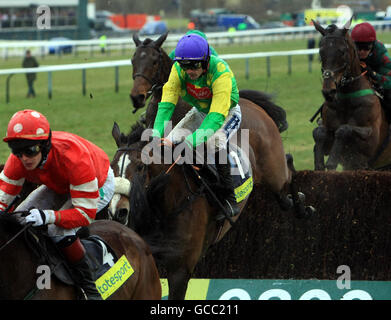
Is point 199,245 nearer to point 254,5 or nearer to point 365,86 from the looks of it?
point 365,86

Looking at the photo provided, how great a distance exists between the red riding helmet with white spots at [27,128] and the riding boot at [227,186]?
6.81ft

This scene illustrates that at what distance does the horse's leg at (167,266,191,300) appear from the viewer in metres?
4.95

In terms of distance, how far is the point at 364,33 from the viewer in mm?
7395

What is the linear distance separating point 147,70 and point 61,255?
124 inches

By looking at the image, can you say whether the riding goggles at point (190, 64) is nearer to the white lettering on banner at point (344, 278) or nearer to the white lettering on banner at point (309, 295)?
the white lettering on banner at point (309, 295)

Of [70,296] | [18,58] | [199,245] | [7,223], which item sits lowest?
[18,58]

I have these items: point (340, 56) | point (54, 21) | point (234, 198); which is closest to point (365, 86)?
point (340, 56)

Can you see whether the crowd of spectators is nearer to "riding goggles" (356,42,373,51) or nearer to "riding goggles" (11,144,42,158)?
"riding goggles" (356,42,373,51)

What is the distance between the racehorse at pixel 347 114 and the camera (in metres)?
7.04

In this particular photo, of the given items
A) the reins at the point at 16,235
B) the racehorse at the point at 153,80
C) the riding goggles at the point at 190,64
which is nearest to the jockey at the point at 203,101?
the riding goggles at the point at 190,64

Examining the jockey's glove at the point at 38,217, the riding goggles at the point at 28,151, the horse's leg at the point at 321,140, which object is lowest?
the horse's leg at the point at 321,140

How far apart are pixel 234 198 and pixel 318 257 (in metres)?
1.36
